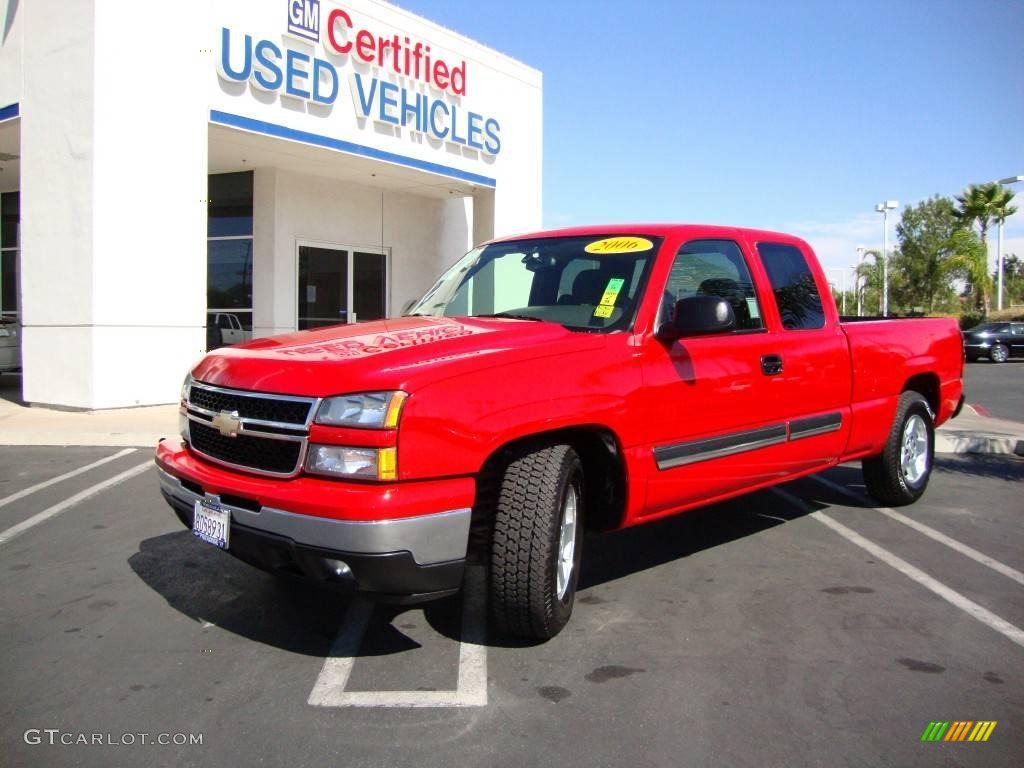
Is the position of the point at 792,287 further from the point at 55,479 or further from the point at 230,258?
the point at 230,258

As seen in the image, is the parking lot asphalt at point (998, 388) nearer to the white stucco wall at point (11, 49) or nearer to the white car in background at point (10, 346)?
the white stucco wall at point (11, 49)

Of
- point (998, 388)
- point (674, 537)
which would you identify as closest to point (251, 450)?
point (674, 537)

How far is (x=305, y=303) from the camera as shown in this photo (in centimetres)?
1609

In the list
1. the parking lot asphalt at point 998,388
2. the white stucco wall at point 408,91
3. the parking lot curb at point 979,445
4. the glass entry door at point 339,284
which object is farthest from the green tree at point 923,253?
the parking lot curb at point 979,445

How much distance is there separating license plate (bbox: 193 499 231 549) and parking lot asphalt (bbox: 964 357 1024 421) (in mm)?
12305

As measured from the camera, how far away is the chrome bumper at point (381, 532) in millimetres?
2896

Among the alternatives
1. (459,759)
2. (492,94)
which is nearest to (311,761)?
(459,759)

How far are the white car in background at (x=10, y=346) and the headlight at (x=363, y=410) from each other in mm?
13046

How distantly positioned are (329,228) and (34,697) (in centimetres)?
1404

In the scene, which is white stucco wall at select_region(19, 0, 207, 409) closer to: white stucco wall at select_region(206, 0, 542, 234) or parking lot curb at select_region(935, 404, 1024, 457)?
white stucco wall at select_region(206, 0, 542, 234)

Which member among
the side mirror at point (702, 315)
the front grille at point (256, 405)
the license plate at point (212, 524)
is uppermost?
the side mirror at point (702, 315)

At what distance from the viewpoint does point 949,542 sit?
531 centimetres

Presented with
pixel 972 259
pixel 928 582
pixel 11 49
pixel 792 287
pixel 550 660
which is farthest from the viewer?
pixel 972 259

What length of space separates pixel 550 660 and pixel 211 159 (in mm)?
13361
